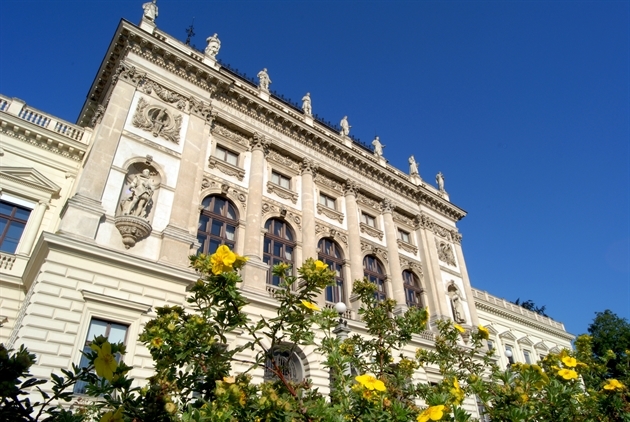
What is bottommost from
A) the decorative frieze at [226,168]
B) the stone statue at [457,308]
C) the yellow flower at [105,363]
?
the yellow flower at [105,363]

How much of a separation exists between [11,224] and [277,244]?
10.2 m

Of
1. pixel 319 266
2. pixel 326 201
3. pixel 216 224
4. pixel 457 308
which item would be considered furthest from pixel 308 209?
pixel 319 266

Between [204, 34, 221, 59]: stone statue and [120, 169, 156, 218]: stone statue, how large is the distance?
9472mm

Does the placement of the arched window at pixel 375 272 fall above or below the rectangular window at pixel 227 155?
below

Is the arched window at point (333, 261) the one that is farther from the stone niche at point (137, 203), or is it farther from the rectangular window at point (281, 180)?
the stone niche at point (137, 203)

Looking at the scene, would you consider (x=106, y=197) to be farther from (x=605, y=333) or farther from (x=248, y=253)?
(x=605, y=333)

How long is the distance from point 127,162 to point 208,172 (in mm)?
3674

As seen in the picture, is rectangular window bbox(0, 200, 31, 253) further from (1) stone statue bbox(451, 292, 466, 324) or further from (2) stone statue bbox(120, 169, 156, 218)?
(1) stone statue bbox(451, 292, 466, 324)

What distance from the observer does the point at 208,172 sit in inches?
731

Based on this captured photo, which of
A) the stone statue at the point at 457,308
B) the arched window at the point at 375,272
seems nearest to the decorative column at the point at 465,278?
the stone statue at the point at 457,308

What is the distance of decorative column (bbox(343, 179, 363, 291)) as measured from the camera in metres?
21.4

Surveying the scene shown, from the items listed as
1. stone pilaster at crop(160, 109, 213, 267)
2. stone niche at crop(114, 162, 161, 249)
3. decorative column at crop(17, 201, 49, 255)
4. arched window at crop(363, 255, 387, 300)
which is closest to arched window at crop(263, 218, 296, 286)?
stone pilaster at crop(160, 109, 213, 267)

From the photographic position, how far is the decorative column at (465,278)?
26.7 meters

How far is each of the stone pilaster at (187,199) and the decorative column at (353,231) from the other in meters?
8.63
